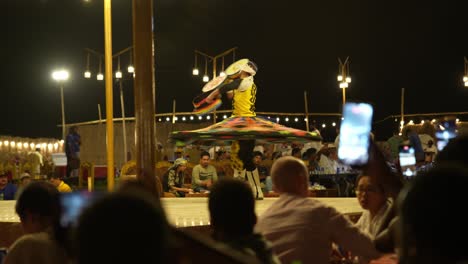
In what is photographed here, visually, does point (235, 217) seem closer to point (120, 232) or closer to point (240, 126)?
point (120, 232)

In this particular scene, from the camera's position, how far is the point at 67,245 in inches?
131

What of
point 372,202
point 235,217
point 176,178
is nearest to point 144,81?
point 372,202

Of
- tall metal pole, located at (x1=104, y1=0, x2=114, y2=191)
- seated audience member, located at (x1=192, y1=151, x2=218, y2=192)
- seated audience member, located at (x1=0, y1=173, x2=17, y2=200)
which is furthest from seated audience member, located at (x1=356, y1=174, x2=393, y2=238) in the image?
seated audience member, located at (x1=0, y1=173, x2=17, y2=200)

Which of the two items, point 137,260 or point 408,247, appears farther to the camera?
point 408,247

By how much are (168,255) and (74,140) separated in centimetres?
1586

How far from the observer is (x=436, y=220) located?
6.14 feet

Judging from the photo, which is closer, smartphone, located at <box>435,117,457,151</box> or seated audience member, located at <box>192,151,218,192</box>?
smartphone, located at <box>435,117,457,151</box>

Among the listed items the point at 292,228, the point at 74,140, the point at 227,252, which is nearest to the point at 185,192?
the point at 74,140

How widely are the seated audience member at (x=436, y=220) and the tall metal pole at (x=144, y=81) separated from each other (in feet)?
15.8

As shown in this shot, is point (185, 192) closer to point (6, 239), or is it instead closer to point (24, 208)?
point (6, 239)

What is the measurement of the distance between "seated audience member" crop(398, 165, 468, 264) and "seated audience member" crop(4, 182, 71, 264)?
1972 millimetres

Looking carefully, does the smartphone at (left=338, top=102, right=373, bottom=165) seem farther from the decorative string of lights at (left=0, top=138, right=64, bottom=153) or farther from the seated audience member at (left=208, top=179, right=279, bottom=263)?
the decorative string of lights at (left=0, top=138, right=64, bottom=153)

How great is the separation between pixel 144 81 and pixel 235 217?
3.73 m

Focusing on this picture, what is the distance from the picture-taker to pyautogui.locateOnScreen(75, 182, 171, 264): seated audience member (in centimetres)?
159
